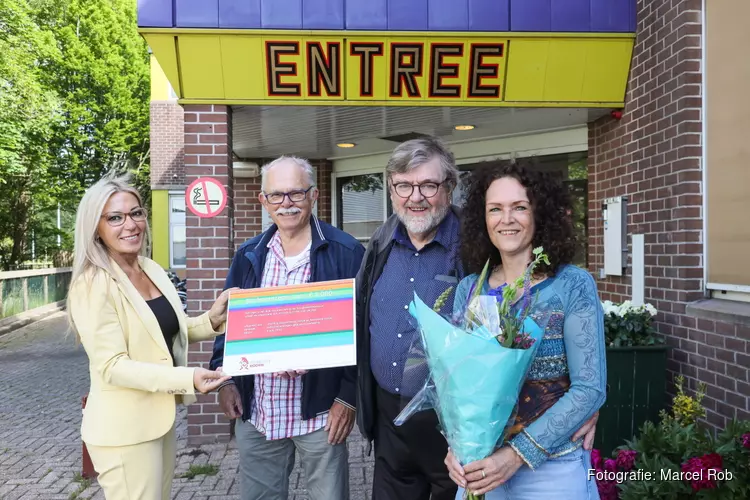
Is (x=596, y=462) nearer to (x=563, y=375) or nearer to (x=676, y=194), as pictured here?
(x=563, y=375)

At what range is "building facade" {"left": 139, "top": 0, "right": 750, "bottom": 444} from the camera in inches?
162

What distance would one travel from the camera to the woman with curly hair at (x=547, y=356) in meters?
1.72

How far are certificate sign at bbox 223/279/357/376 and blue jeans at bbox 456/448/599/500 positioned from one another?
807 mm

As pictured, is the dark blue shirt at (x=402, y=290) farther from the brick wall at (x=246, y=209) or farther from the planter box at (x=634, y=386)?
the brick wall at (x=246, y=209)

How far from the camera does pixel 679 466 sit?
2.90 m

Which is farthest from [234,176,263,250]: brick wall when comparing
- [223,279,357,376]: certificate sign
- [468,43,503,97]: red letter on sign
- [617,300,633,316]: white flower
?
[223,279,357,376]: certificate sign

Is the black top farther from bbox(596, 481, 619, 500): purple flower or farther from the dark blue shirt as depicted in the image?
bbox(596, 481, 619, 500): purple flower

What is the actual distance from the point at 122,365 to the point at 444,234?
4.91 ft

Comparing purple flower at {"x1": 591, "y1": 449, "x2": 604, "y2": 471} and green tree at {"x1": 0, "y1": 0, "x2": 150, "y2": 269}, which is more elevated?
green tree at {"x1": 0, "y1": 0, "x2": 150, "y2": 269}

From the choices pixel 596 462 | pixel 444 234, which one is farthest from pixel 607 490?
pixel 444 234

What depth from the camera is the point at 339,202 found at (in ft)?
33.1

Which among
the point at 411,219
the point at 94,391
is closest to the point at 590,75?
the point at 411,219

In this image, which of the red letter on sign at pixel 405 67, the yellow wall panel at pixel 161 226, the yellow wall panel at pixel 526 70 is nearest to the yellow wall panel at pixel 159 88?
the yellow wall panel at pixel 161 226

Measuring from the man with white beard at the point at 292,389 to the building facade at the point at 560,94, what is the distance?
2.60 m
